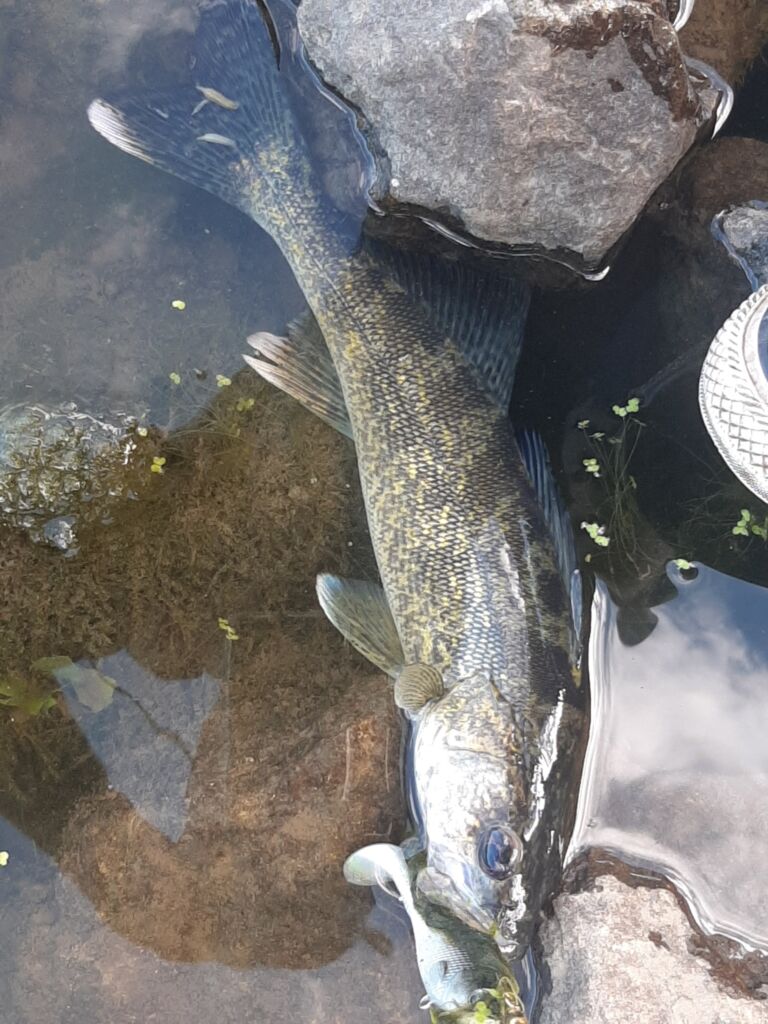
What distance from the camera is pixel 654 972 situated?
318 cm

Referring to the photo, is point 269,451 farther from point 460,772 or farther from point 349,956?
point 349,956

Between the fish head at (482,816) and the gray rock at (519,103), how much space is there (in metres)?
2.07

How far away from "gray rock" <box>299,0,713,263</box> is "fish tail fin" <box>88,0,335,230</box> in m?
0.43

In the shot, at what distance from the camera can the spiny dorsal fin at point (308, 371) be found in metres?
3.96

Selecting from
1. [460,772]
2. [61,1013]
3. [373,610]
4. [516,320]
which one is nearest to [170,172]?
[516,320]

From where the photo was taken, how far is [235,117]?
389 cm

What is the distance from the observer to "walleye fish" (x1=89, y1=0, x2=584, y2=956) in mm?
3303

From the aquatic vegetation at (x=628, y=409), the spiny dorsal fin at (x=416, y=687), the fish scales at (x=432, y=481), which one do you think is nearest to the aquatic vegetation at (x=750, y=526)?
the aquatic vegetation at (x=628, y=409)

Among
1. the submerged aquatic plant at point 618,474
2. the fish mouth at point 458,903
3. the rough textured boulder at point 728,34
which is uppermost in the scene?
the rough textured boulder at point 728,34

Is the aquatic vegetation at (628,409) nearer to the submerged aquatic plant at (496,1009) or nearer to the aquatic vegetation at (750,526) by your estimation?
the aquatic vegetation at (750,526)

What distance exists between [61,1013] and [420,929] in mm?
1704

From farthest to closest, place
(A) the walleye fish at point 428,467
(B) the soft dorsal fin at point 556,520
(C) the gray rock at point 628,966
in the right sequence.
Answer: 1. (B) the soft dorsal fin at point 556,520
2. (A) the walleye fish at point 428,467
3. (C) the gray rock at point 628,966

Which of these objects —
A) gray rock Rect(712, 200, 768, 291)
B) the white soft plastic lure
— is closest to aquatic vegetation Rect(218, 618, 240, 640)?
the white soft plastic lure

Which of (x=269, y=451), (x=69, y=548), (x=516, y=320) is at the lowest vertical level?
(x=69, y=548)
